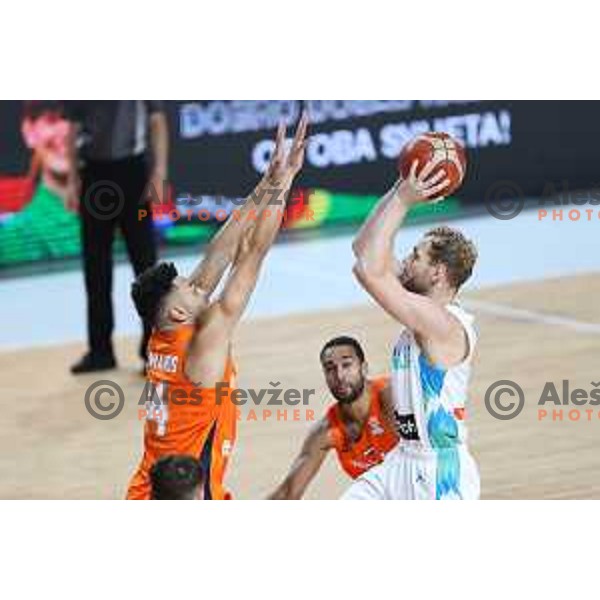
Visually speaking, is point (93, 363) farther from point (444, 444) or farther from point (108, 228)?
point (444, 444)

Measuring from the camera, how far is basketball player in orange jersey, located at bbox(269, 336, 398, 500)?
8805 mm

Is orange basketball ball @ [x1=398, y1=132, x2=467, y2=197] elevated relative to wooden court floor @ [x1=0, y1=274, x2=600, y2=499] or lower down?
elevated

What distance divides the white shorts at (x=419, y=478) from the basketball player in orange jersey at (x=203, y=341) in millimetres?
560

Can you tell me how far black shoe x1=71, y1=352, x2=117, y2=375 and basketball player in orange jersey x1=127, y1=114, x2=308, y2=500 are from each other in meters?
0.37

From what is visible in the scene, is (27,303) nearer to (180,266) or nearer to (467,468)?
(180,266)

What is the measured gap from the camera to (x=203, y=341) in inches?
346

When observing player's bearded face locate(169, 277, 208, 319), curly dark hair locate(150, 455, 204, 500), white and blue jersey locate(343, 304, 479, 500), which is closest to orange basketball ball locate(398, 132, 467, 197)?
white and blue jersey locate(343, 304, 479, 500)

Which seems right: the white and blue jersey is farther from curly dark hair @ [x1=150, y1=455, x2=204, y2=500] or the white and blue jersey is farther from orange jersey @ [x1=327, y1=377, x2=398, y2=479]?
curly dark hair @ [x1=150, y1=455, x2=204, y2=500]

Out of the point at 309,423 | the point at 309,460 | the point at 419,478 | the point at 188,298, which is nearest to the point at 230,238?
the point at 188,298

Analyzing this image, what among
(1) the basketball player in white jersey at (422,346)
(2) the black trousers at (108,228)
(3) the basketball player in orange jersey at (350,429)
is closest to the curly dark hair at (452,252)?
(1) the basketball player in white jersey at (422,346)

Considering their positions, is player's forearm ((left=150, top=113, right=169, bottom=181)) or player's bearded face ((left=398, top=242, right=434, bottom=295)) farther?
player's forearm ((left=150, top=113, right=169, bottom=181))

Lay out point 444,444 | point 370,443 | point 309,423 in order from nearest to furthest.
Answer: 1. point 444,444
2. point 370,443
3. point 309,423

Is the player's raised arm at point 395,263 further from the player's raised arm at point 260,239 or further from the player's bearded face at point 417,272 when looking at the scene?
the player's raised arm at point 260,239

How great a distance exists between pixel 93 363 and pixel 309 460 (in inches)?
43.1
